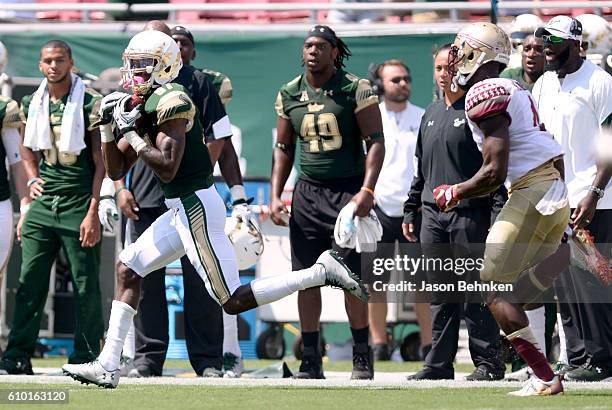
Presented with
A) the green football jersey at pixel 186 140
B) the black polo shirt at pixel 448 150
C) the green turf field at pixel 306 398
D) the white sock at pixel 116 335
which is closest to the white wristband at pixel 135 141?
the green football jersey at pixel 186 140

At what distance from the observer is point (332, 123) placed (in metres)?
8.96

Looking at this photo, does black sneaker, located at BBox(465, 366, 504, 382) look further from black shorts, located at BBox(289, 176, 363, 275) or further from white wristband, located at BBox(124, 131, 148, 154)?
white wristband, located at BBox(124, 131, 148, 154)

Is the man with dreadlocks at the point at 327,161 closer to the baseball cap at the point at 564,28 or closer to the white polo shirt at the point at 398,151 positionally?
the baseball cap at the point at 564,28

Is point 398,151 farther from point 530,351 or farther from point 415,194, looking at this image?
point 530,351

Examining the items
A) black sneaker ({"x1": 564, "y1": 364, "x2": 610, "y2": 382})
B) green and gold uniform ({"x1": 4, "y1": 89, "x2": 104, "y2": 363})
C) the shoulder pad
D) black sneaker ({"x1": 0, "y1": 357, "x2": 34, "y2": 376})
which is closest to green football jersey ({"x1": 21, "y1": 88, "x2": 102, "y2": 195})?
green and gold uniform ({"x1": 4, "y1": 89, "x2": 104, "y2": 363})

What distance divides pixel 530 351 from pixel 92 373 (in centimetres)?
228

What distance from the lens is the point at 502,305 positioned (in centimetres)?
720

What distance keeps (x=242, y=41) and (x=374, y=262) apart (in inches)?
106

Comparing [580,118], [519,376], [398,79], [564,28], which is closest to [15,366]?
[519,376]

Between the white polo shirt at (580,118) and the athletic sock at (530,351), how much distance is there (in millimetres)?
1691

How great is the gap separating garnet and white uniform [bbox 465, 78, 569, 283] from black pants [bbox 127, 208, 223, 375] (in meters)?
2.55

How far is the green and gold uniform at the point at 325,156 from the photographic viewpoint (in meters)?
8.96

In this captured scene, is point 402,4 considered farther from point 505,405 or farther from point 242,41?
point 505,405

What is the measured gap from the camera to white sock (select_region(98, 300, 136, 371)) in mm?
7477
